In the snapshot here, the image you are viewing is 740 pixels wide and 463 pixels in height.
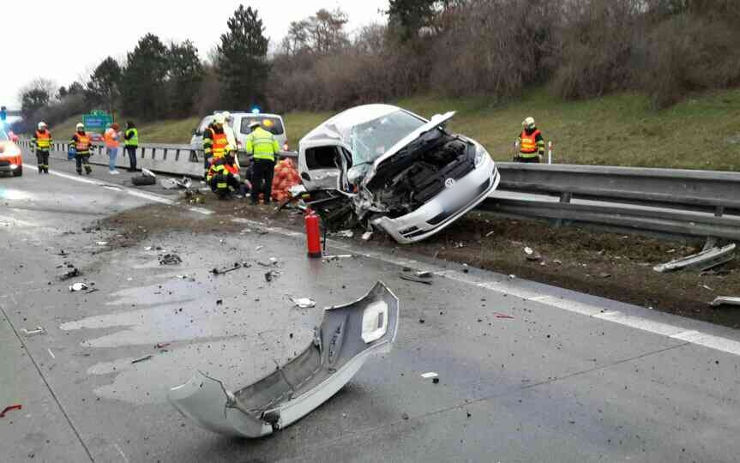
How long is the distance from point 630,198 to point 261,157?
24.9 ft

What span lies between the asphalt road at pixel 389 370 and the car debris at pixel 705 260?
1103mm

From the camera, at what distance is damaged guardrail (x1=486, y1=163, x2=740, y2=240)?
6.62 m

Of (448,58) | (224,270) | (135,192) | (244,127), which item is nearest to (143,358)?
(224,270)

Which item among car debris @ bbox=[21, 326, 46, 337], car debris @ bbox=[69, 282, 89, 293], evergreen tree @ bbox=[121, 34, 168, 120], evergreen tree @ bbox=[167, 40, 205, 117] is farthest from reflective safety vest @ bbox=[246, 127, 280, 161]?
evergreen tree @ bbox=[121, 34, 168, 120]

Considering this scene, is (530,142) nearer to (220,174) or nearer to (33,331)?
(220,174)

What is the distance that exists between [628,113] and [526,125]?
43.8 feet

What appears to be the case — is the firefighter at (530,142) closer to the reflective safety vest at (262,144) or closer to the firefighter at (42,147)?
the reflective safety vest at (262,144)

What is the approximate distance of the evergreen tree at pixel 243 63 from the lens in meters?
57.2

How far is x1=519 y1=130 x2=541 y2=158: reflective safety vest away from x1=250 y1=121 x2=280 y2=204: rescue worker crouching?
5039mm

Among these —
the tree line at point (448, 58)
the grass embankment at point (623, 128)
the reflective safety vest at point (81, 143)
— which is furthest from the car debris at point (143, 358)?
the tree line at point (448, 58)

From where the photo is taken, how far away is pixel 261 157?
13023mm

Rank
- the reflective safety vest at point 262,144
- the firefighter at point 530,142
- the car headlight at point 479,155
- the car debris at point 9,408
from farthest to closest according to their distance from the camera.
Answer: the firefighter at point 530,142 → the reflective safety vest at point 262,144 → the car headlight at point 479,155 → the car debris at point 9,408

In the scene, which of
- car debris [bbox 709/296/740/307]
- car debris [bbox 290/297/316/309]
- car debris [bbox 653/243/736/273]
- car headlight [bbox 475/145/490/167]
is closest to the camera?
car debris [bbox 709/296/740/307]

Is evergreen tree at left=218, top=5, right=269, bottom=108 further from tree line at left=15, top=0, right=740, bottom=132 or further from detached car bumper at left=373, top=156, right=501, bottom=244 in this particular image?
detached car bumper at left=373, top=156, right=501, bottom=244
